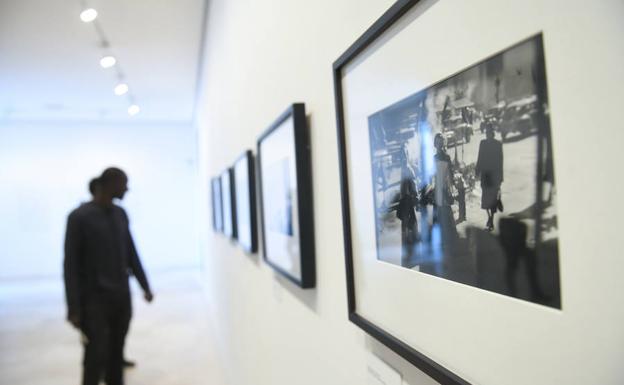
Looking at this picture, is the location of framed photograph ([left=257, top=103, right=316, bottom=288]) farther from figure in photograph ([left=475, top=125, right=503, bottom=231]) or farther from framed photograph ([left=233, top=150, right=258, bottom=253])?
figure in photograph ([left=475, top=125, right=503, bottom=231])

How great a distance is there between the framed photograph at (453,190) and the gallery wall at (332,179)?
0.06 ft

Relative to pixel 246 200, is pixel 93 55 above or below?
above

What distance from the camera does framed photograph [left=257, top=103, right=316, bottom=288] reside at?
1065 mm

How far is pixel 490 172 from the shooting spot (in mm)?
429

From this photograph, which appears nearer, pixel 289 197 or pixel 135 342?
pixel 289 197

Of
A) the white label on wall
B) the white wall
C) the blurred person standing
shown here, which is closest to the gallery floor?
the blurred person standing

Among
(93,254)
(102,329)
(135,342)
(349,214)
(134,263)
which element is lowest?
Result: (135,342)

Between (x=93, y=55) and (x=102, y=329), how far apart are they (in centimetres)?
450

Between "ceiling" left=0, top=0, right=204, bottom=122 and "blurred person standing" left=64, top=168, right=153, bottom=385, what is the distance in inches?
98.9

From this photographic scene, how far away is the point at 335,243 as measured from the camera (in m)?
0.93

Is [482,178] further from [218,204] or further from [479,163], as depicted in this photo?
[218,204]

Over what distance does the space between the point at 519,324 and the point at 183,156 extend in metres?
11.0

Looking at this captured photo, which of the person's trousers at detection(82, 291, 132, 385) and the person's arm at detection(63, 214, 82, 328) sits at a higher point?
the person's arm at detection(63, 214, 82, 328)

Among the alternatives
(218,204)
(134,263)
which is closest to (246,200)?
(134,263)
